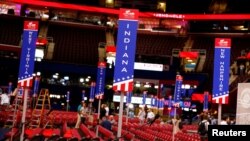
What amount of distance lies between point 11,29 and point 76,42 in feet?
19.7

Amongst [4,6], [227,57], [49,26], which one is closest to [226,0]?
[49,26]

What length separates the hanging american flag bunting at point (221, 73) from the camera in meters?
10.4

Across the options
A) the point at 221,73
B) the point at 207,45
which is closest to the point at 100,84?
the point at 221,73

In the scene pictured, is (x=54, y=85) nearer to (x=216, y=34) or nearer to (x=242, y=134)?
(x=216, y=34)

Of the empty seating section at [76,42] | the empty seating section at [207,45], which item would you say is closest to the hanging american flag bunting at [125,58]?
the empty seating section at [76,42]

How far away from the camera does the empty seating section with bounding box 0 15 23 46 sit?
3688 cm

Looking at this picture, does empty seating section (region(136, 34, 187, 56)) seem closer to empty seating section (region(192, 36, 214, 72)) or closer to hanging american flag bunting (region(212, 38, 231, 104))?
empty seating section (region(192, 36, 214, 72))

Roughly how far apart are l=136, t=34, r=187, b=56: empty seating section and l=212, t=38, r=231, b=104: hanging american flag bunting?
27.0 m

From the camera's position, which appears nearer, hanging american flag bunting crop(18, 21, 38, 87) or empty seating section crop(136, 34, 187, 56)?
hanging american flag bunting crop(18, 21, 38, 87)

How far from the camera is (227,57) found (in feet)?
35.2

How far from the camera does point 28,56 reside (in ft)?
39.4

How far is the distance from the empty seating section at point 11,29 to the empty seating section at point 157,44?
35.8ft

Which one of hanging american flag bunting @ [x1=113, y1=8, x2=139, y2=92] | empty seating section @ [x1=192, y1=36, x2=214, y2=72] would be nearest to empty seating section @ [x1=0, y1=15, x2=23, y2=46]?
empty seating section @ [x1=192, y1=36, x2=214, y2=72]

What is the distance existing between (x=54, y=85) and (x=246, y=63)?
15.9 metres
